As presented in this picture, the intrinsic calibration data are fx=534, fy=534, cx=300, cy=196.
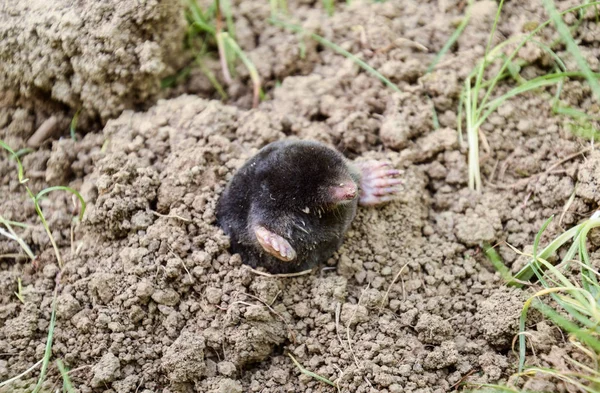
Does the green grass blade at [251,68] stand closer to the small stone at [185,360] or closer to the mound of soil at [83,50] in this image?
the mound of soil at [83,50]

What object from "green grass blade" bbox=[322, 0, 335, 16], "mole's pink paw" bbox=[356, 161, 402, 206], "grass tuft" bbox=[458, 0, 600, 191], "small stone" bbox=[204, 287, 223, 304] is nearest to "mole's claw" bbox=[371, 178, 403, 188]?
"mole's pink paw" bbox=[356, 161, 402, 206]

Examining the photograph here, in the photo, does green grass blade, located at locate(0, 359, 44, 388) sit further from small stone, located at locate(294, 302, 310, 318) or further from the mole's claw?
the mole's claw

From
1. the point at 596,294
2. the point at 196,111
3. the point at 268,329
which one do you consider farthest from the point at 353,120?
the point at 596,294

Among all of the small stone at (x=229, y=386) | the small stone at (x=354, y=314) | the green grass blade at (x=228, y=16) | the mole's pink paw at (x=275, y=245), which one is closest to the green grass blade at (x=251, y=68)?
the green grass blade at (x=228, y=16)

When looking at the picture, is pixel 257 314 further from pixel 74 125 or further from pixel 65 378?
pixel 74 125

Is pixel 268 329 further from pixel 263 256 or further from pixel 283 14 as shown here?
pixel 283 14

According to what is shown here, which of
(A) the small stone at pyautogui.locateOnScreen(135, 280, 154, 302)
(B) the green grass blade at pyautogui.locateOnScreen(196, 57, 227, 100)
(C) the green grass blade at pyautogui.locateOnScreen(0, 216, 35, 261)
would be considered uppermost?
(B) the green grass blade at pyautogui.locateOnScreen(196, 57, 227, 100)
